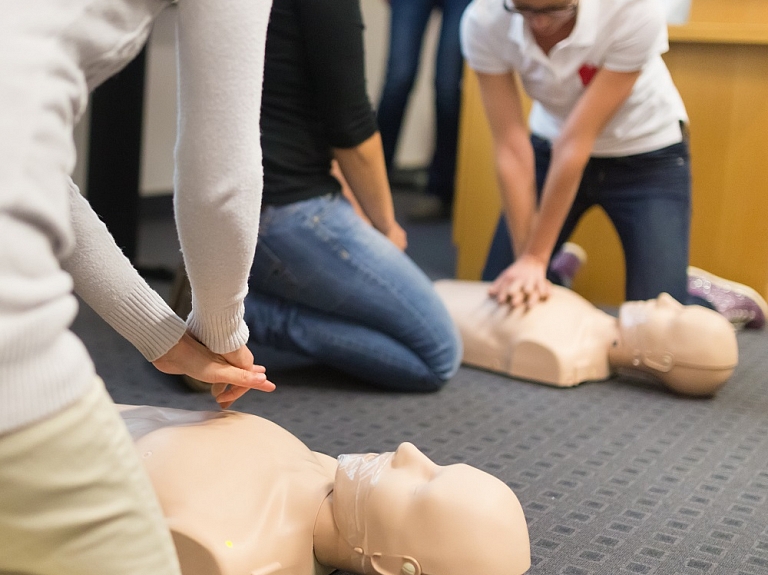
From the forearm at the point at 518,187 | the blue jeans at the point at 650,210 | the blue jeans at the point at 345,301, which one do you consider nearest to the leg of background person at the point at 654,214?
the blue jeans at the point at 650,210

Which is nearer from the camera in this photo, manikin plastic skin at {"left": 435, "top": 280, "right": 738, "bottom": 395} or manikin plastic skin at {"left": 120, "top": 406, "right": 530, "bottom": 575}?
manikin plastic skin at {"left": 120, "top": 406, "right": 530, "bottom": 575}

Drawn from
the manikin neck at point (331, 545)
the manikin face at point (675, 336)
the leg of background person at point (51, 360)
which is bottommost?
the manikin face at point (675, 336)

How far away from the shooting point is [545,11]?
1591 mm

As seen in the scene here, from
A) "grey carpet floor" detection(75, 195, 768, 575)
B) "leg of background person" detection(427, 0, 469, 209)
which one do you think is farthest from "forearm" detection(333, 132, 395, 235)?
"leg of background person" detection(427, 0, 469, 209)

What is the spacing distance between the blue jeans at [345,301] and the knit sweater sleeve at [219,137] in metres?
0.79

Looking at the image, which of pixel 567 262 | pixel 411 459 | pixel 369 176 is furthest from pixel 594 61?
pixel 411 459

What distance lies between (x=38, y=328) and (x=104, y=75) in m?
0.20

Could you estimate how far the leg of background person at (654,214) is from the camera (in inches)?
74.8

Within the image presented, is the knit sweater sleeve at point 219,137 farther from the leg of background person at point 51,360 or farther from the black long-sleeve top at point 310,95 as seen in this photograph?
the black long-sleeve top at point 310,95

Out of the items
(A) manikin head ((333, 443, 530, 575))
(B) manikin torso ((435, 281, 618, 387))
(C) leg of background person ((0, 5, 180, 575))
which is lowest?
(B) manikin torso ((435, 281, 618, 387))

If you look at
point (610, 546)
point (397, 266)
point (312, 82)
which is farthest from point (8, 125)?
point (397, 266)

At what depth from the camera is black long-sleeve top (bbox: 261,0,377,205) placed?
1393 millimetres

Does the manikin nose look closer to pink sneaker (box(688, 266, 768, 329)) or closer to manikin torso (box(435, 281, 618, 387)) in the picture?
manikin torso (box(435, 281, 618, 387))

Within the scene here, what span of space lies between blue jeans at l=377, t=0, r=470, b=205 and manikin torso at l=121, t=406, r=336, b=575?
2.26 meters
